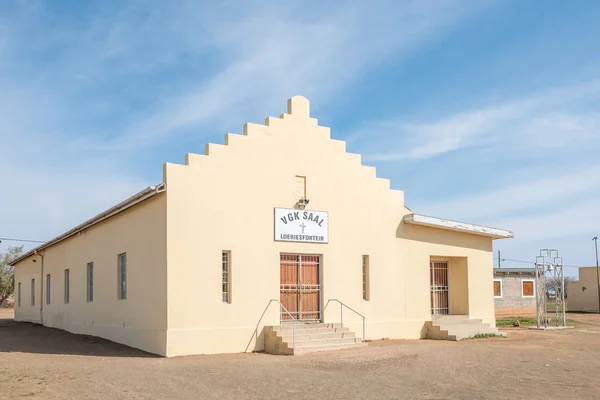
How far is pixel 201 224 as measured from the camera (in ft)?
54.7

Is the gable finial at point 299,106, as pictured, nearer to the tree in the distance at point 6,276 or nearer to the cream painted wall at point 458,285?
the cream painted wall at point 458,285

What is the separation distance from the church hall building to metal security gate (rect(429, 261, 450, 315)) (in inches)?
1.6

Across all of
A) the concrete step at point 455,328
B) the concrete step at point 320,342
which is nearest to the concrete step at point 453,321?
the concrete step at point 455,328

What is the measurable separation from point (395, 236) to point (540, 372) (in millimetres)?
A: 7829

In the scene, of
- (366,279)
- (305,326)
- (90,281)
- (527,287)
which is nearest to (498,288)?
(527,287)

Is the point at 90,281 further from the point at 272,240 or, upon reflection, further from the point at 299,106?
the point at 299,106

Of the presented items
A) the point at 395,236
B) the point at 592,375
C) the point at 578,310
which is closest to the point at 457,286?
the point at 395,236

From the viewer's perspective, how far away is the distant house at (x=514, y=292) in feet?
121

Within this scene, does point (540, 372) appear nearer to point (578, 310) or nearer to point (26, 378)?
point (26, 378)

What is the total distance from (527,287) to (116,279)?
88.2ft

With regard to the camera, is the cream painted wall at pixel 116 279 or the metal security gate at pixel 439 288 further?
the metal security gate at pixel 439 288

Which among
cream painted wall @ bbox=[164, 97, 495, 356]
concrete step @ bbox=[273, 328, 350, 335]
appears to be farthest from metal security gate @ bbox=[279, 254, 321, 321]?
concrete step @ bbox=[273, 328, 350, 335]

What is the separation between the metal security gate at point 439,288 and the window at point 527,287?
57.5ft

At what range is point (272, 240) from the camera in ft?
58.5
